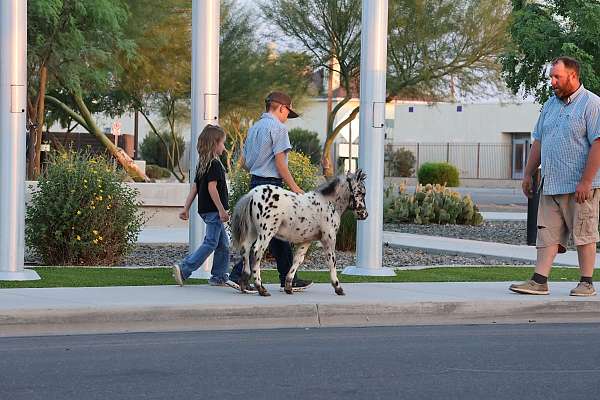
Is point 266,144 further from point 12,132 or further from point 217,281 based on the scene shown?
point 12,132

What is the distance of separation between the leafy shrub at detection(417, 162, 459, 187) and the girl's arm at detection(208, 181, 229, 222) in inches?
1640

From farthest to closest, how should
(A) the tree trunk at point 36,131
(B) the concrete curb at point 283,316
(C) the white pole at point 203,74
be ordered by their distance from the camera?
(A) the tree trunk at point 36,131, (C) the white pole at point 203,74, (B) the concrete curb at point 283,316

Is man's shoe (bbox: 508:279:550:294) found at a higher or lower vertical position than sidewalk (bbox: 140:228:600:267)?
higher

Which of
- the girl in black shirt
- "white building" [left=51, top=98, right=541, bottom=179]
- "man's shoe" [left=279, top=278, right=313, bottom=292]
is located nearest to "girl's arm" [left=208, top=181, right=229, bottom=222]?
the girl in black shirt

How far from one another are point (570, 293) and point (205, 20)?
4.82 meters

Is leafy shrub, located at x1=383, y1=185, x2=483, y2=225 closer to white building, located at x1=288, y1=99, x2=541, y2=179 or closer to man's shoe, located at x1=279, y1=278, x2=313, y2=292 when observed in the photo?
man's shoe, located at x1=279, y1=278, x2=313, y2=292

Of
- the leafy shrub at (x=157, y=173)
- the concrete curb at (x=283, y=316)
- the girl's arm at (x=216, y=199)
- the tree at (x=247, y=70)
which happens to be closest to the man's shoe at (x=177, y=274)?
the girl's arm at (x=216, y=199)

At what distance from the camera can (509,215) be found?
28500mm

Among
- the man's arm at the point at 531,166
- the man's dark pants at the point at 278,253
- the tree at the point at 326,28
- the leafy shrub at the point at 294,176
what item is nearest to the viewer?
the man's arm at the point at 531,166

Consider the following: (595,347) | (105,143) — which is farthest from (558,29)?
(105,143)

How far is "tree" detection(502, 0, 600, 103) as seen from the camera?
19250 mm

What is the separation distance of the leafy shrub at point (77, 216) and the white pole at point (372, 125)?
10.6 ft

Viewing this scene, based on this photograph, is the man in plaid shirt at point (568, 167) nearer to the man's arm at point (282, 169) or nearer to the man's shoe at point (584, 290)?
the man's shoe at point (584, 290)

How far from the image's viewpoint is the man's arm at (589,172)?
432 inches
